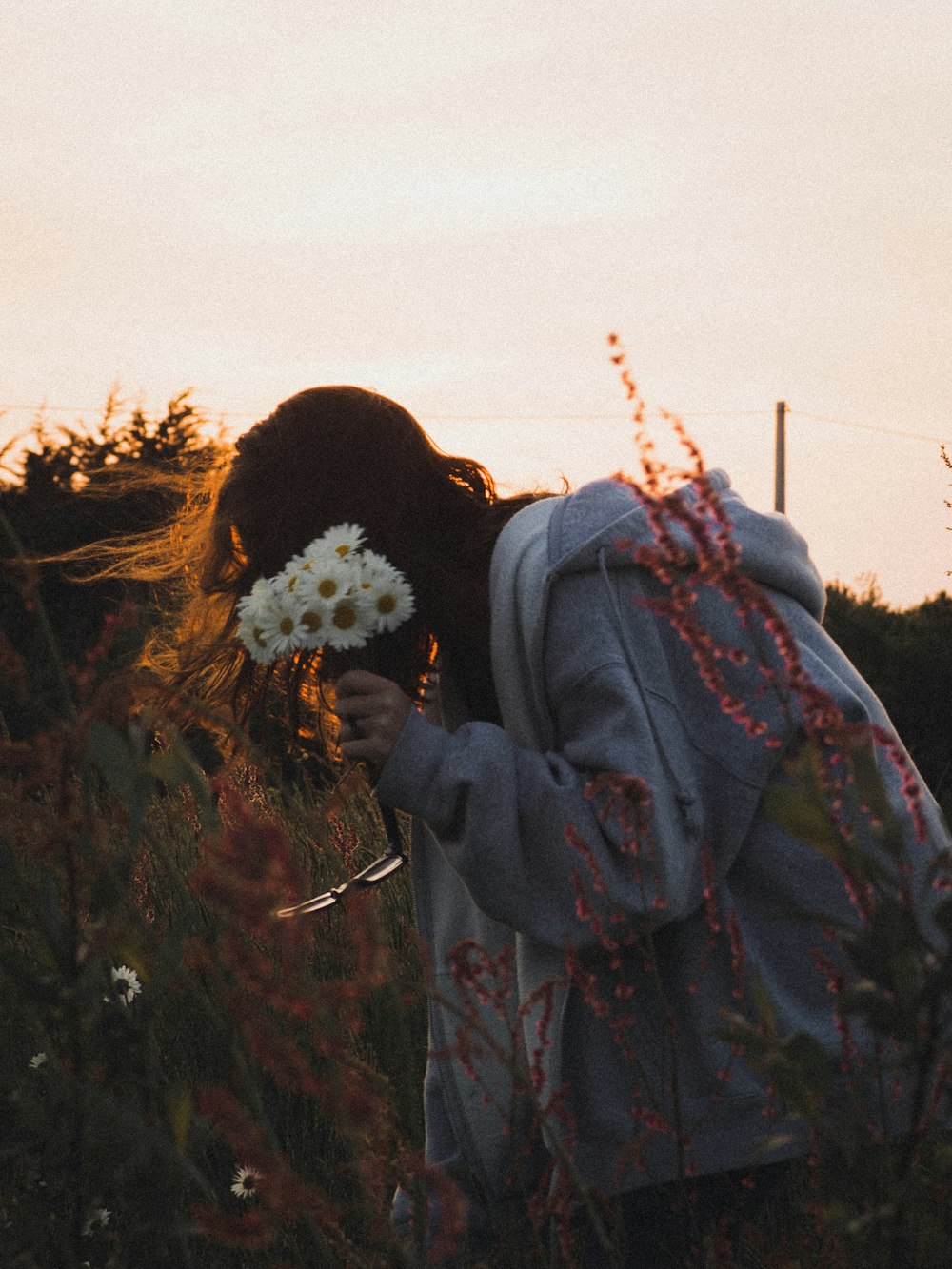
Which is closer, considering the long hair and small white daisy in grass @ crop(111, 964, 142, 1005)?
the long hair

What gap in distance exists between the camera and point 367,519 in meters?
2.19

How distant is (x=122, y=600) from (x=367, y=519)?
4752 millimetres

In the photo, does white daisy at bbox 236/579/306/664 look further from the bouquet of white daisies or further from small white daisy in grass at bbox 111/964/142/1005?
small white daisy in grass at bbox 111/964/142/1005

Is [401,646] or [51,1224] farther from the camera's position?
[401,646]

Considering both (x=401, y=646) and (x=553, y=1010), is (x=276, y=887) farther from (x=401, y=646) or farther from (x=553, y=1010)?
(x=401, y=646)

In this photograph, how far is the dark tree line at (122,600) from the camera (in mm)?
3975

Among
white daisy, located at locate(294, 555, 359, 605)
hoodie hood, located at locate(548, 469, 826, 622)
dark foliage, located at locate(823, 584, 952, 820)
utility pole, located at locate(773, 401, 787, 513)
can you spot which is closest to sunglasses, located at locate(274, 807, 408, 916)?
white daisy, located at locate(294, 555, 359, 605)

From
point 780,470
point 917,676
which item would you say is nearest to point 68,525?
point 917,676

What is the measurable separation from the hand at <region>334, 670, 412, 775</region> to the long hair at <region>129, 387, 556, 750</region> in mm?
252

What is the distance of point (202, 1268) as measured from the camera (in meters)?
2.10

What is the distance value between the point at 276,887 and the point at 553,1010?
3.61ft

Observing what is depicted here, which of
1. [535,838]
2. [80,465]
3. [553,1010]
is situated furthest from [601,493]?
[80,465]

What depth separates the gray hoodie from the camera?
1719 millimetres

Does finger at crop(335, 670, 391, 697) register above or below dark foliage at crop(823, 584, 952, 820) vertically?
above
